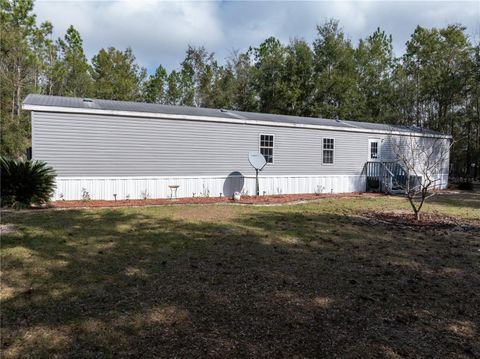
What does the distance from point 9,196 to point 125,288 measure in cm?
694

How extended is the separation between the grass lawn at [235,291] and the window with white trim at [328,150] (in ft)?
28.0

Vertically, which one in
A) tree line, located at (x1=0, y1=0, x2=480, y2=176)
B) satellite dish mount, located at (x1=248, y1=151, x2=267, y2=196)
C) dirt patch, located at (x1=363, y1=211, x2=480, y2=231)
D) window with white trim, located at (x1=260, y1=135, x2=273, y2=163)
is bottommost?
dirt patch, located at (x1=363, y1=211, x2=480, y2=231)

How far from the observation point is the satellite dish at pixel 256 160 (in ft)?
42.1

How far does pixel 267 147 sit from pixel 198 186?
3366 mm

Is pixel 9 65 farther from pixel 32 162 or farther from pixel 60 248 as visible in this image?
pixel 60 248

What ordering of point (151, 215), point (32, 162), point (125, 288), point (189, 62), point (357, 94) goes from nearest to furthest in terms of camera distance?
point (125, 288) → point (151, 215) → point (32, 162) → point (357, 94) → point (189, 62)

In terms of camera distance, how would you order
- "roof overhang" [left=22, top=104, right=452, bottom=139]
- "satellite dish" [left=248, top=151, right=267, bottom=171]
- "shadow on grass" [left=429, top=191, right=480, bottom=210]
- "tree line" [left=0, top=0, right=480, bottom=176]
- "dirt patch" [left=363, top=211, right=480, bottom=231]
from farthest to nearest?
"tree line" [left=0, top=0, right=480, bottom=176] < "satellite dish" [left=248, top=151, right=267, bottom=171] < "shadow on grass" [left=429, top=191, right=480, bottom=210] < "roof overhang" [left=22, top=104, right=452, bottom=139] < "dirt patch" [left=363, top=211, right=480, bottom=231]

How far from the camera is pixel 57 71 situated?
1046 inches

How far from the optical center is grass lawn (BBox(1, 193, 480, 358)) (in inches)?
106

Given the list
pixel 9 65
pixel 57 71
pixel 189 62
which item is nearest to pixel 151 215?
pixel 9 65

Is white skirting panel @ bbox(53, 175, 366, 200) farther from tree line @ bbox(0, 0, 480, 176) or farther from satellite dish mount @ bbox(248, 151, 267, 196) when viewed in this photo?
tree line @ bbox(0, 0, 480, 176)

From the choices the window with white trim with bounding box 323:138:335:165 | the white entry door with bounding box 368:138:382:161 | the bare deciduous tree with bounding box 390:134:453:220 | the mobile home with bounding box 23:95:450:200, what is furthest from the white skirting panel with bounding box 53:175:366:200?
the bare deciduous tree with bounding box 390:134:453:220

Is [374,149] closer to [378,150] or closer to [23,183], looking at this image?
[378,150]

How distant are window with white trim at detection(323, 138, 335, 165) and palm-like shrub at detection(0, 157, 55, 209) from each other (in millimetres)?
11016
